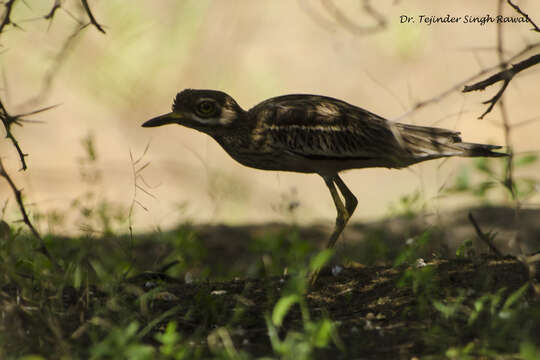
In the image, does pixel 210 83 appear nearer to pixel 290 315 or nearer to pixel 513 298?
pixel 290 315

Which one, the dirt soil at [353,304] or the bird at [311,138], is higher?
the bird at [311,138]

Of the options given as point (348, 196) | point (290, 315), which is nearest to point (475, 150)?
point (348, 196)

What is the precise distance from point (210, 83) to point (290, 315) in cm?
668

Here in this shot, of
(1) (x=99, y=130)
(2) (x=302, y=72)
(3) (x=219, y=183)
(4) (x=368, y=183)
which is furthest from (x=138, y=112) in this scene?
(3) (x=219, y=183)

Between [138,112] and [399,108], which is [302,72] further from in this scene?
[138,112]

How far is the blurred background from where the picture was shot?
9.02 metres

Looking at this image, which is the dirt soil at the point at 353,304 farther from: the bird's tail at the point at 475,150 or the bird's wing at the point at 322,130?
the bird's tail at the point at 475,150

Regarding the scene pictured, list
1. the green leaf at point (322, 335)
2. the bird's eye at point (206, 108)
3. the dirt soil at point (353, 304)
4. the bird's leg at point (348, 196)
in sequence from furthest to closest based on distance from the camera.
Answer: the bird's leg at point (348, 196) < the bird's eye at point (206, 108) < the dirt soil at point (353, 304) < the green leaf at point (322, 335)

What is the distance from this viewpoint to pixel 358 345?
321 centimetres

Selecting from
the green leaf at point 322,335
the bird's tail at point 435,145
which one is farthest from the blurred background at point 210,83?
the green leaf at point 322,335

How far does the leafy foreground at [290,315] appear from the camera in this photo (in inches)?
117

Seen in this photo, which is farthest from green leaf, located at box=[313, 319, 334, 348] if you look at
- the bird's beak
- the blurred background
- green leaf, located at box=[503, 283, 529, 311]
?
the blurred background

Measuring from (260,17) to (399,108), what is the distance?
2986 millimetres

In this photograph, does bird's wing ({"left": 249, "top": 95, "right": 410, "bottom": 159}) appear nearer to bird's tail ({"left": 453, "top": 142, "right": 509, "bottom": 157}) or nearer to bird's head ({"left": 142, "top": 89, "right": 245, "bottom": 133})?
bird's head ({"left": 142, "top": 89, "right": 245, "bottom": 133})
